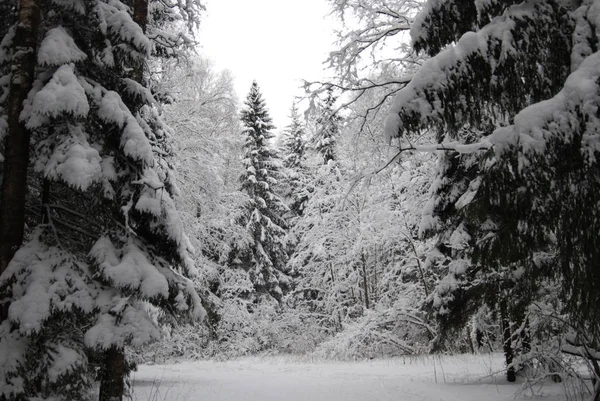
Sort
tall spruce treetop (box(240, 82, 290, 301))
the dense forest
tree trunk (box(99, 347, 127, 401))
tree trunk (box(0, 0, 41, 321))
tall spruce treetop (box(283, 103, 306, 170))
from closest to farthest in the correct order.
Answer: the dense forest → tree trunk (box(0, 0, 41, 321)) → tree trunk (box(99, 347, 127, 401)) → tall spruce treetop (box(240, 82, 290, 301)) → tall spruce treetop (box(283, 103, 306, 170))

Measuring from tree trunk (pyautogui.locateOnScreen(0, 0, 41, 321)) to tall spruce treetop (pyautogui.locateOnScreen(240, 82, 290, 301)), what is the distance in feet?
60.1

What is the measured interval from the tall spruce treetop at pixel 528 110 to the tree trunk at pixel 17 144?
14.3ft

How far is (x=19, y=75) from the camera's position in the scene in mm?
5141

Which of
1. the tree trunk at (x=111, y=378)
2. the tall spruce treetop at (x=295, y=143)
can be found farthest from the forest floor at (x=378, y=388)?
the tall spruce treetop at (x=295, y=143)

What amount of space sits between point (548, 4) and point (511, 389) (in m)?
6.75

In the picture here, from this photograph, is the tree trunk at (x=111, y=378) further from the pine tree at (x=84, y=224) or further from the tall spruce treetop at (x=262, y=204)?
the tall spruce treetop at (x=262, y=204)

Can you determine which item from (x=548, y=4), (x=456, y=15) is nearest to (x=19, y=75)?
(x=456, y=15)

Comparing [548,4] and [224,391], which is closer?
[548,4]

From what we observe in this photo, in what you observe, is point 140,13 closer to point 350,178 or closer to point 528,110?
point 350,178

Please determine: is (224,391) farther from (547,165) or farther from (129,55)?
(547,165)

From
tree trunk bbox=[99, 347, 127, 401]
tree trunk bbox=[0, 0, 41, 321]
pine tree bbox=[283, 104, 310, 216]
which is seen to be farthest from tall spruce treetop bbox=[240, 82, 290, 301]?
tree trunk bbox=[0, 0, 41, 321]

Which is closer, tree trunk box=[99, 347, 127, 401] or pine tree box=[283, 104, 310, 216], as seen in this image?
tree trunk box=[99, 347, 127, 401]

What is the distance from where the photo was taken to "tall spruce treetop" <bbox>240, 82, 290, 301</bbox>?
78.1 ft

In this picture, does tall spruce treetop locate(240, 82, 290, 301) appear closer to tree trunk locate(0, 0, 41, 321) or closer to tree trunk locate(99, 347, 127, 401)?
tree trunk locate(99, 347, 127, 401)
